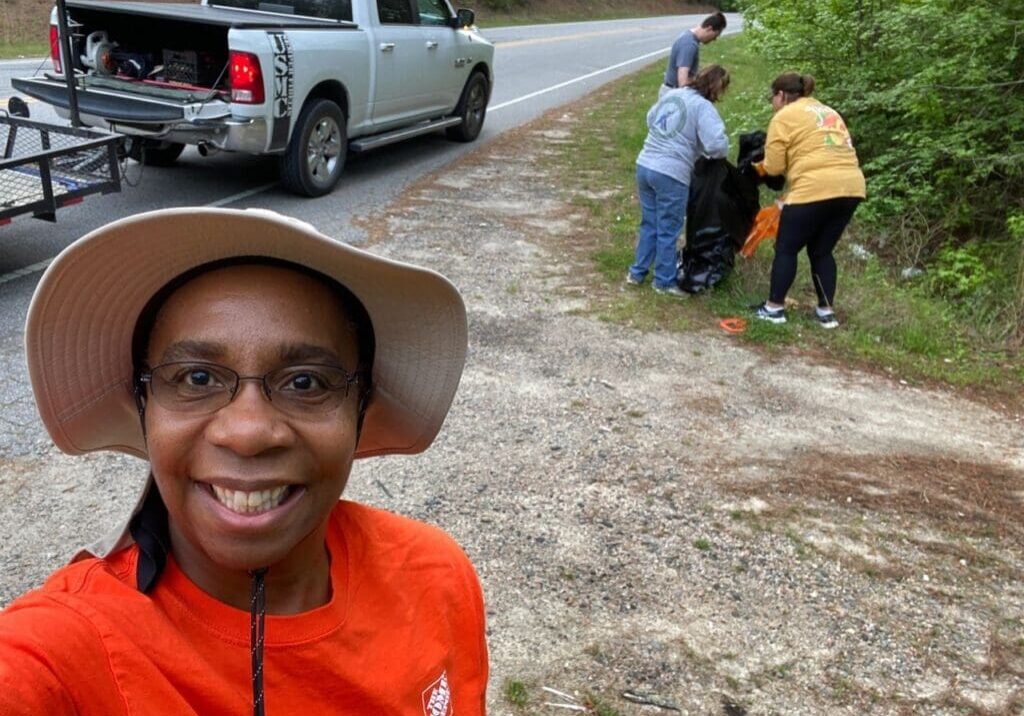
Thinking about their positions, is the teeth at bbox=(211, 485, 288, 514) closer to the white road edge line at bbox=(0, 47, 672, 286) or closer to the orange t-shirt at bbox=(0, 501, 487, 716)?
the orange t-shirt at bbox=(0, 501, 487, 716)

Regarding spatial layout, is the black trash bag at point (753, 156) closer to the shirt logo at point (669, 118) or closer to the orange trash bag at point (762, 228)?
the orange trash bag at point (762, 228)

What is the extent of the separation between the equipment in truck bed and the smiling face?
Answer: 192 inches

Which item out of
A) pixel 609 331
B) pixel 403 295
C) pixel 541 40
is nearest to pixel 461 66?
pixel 609 331

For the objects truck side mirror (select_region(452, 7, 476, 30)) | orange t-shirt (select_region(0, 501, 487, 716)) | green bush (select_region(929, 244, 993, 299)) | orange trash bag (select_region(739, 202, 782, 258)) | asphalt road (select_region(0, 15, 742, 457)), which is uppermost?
truck side mirror (select_region(452, 7, 476, 30))

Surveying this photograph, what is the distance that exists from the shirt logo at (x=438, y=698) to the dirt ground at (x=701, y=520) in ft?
5.24

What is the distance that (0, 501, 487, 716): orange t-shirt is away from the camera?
1057 mm

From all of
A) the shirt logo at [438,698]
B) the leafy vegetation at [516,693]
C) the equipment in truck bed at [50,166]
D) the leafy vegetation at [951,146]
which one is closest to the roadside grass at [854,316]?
the leafy vegetation at [951,146]

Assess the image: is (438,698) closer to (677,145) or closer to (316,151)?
(677,145)

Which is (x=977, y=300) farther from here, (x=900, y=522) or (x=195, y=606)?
(x=195, y=606)

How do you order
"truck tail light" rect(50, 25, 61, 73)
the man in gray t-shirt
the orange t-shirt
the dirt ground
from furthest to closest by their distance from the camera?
the man in gray t-shirt, "truck tail light" rect(50, 25, 61, 73), the dirt ground, the orange t-shirt

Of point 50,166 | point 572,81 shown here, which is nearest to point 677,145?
point 50,166

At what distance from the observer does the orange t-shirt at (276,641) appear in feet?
3.47

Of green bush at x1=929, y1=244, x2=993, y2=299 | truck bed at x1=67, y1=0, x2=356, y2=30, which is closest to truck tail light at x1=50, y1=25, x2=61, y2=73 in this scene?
truck bed at x1=67, y1=0, x2=356, y2=30

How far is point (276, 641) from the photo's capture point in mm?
1237
